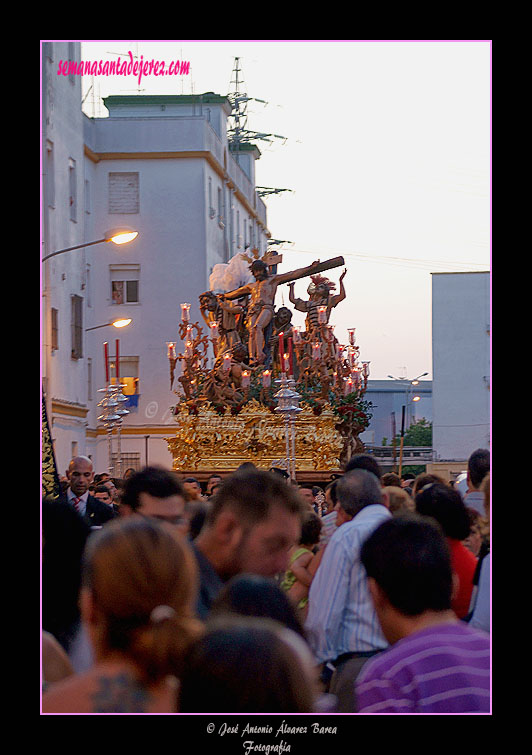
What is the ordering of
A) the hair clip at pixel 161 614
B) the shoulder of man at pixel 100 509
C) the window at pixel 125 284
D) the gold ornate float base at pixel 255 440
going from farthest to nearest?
1. the window at pixel 125 284
2. the gold ornate float base at pixel 255 440
3. the shoulder of man at pixel 100 509
4. the hair clip at pixel 161 614

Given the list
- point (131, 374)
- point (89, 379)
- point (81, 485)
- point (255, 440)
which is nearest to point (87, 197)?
point (89, 379)


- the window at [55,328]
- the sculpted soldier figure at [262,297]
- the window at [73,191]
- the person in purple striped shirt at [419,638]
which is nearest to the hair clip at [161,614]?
the person in purple striped shirt at [419,638]

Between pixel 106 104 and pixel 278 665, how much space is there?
146ft

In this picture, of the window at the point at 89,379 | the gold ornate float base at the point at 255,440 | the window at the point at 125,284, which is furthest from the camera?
the window at the point at 125,284

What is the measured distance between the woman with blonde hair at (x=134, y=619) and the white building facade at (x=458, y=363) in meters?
21.1

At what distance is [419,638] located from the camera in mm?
3809

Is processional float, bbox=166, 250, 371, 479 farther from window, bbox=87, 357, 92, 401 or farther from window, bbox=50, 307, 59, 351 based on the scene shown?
window, bbox=87, 357, 92, 401

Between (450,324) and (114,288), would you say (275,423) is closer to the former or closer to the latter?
(450,324)

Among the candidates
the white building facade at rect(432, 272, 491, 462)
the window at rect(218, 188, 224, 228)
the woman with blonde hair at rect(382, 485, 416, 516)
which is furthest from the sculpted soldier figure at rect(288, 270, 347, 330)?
the window at rect(218, 188, 224, 228)

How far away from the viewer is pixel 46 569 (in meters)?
5.06

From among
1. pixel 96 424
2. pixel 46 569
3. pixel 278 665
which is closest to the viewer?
pixel 278 665

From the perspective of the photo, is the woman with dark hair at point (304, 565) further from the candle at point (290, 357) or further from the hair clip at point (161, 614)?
the candle at point (290, 357)

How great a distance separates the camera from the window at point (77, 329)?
110 ft
